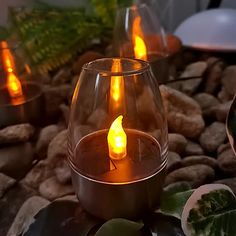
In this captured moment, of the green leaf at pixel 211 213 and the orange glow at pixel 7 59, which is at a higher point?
the orange glow at pixel 7 59

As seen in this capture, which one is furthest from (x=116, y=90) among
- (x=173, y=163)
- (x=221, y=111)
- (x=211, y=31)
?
(x=211, y=31)

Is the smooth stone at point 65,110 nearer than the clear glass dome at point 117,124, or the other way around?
the clear glass dome at point 117,124

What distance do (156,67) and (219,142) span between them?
22 cm

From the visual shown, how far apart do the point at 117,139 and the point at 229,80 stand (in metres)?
0.38

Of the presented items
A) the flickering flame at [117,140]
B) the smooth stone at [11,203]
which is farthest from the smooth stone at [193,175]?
the smooth stone at [11,203]

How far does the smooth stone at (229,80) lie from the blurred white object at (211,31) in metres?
0.11

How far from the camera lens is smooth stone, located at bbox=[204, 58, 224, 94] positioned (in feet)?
2.61

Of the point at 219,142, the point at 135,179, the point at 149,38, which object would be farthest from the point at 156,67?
the point at 135,179

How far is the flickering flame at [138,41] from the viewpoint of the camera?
785 mm

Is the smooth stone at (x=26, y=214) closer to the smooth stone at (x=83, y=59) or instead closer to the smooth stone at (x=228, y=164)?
the smooth stone at (x=228, y=164)

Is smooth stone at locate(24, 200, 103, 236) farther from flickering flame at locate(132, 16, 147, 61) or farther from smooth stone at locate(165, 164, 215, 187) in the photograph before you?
flickering flame at locate(132, 16, 147, 61)

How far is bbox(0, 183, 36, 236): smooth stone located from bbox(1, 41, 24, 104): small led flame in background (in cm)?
21

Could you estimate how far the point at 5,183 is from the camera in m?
0.58

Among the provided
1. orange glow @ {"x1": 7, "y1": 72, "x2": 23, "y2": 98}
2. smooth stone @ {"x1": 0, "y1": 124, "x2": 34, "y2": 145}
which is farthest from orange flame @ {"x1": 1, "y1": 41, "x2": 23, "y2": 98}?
smooth stone @ {"x1": 0, "y1": 124, "x2": 34, "y2": 145}
